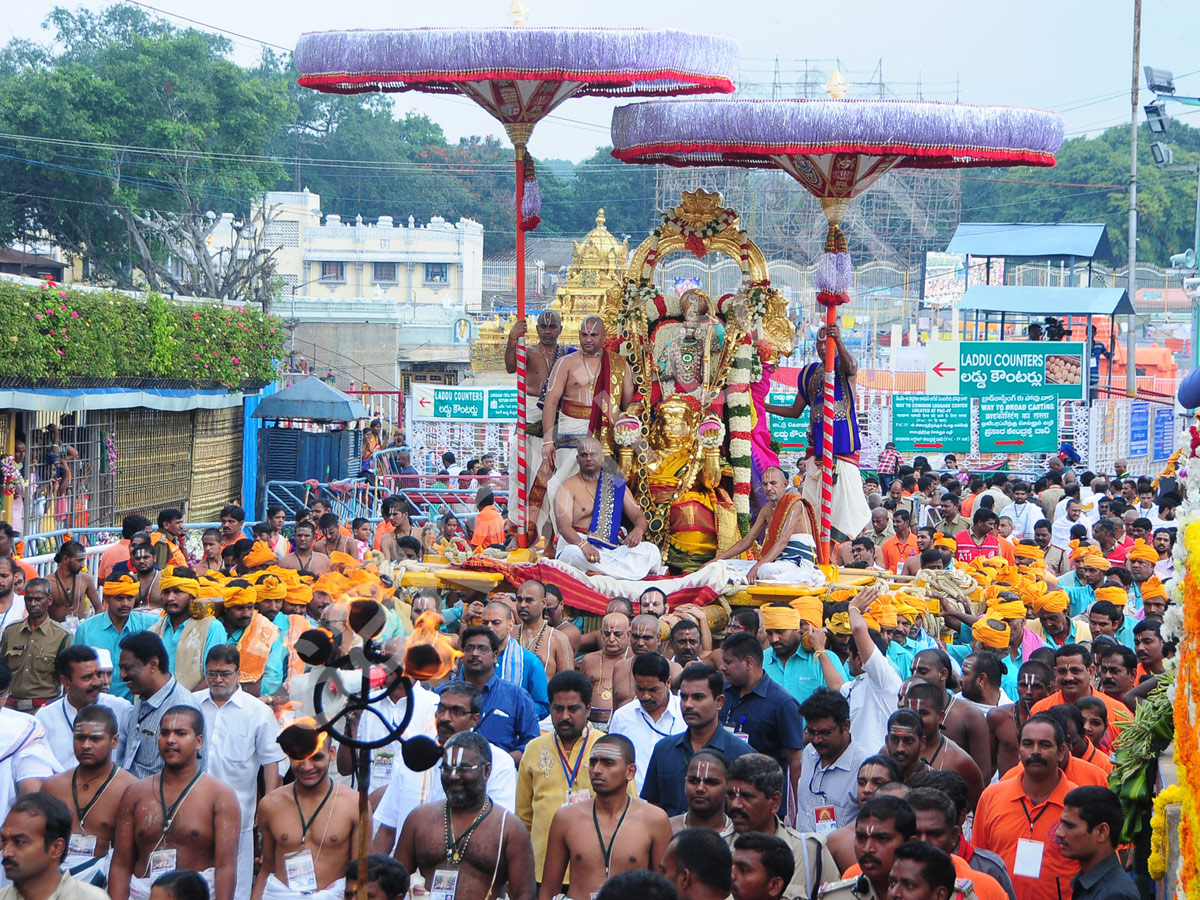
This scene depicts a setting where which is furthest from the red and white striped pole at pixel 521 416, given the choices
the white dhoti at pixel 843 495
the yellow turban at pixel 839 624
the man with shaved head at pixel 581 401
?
the yellow turban at pixel 839 624

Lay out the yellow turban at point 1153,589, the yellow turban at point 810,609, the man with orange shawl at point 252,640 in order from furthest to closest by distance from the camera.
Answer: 1. the yellow turban at point 1153,589
2. the yellow turban at point 810,609
3. the man with orange shawl at point 252,640

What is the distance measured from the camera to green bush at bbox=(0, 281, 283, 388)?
1656cm

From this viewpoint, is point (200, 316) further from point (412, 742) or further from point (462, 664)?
point (412, 742)

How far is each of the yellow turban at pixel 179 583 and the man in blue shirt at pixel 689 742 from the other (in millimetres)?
3107

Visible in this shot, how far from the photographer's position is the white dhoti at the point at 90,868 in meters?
5.82

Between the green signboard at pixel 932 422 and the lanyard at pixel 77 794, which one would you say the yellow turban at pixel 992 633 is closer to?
the lanyard at pixel 77 794

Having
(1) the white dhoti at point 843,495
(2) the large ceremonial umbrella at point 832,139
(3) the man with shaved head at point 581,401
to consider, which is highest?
(2) the large ceremonial umbrella at point 832,139

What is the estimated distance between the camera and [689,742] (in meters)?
6.24

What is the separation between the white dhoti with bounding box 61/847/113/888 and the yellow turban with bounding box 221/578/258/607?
254 cm

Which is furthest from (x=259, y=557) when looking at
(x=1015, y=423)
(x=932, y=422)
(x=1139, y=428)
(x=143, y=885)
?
(x=1139, y=428)

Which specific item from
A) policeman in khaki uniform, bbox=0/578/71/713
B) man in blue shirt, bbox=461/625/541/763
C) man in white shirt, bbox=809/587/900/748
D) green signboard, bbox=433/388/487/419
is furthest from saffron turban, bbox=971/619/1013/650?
green signboard, bbox=433/388/487/419

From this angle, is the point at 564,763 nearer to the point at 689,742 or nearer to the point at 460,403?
the point at 689,742

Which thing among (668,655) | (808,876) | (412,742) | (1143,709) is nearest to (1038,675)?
(1143,709)

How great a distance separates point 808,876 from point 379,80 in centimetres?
798
